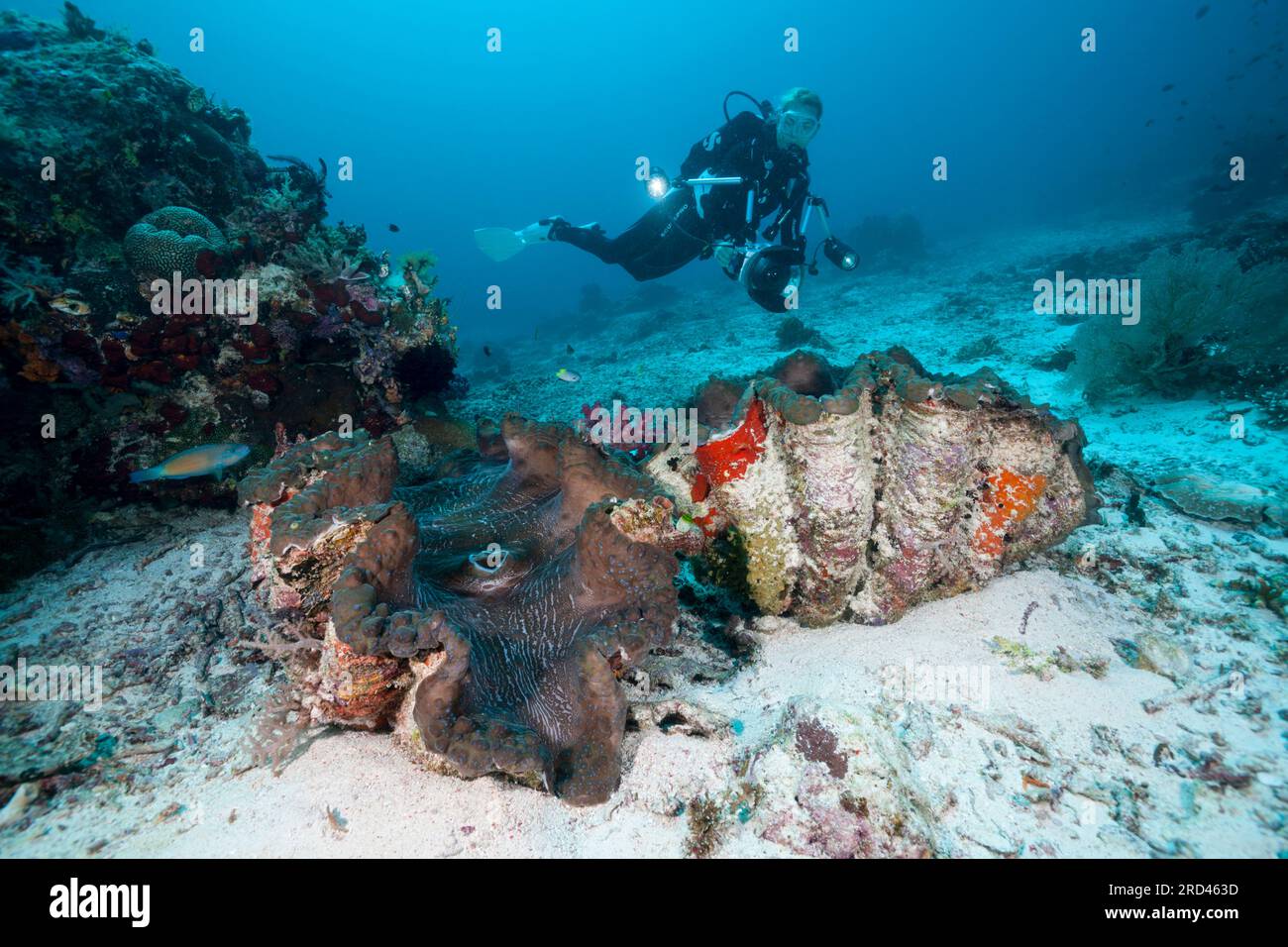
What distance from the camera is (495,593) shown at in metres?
2.66

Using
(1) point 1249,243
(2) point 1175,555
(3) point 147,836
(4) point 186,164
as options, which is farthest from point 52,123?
(1) point 1249,243

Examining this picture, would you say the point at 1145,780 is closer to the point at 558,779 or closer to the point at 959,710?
the point at 959,710

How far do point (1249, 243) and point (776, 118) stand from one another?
11.5m

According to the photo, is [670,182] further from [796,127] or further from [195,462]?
[195,462]

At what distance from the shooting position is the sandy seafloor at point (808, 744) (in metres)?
1.84

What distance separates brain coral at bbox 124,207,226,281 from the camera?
15.5 ft

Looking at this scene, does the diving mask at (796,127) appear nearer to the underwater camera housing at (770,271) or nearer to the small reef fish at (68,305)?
the underwater camera housing at (770,271)

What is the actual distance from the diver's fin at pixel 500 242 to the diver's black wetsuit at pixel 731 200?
2488mm
